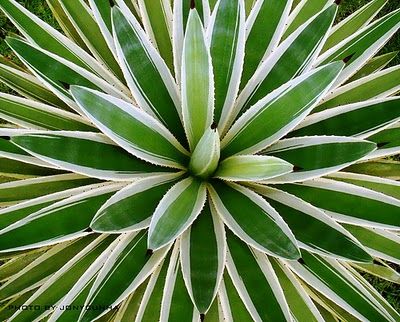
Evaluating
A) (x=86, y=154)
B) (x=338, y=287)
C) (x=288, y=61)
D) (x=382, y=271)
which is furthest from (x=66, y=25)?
(x=382, y=271)

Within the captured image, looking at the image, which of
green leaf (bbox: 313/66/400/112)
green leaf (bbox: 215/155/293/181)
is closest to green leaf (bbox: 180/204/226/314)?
green leaf (bbox: 215/155/293/181)

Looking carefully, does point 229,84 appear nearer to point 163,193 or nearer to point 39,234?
point 163,193

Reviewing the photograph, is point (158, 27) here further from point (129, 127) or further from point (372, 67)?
point (372, 67)

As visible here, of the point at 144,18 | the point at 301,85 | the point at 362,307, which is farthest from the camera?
the point at 144,18

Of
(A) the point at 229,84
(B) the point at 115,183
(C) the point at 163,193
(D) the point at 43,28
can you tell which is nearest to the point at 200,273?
(C) the point at 163,193

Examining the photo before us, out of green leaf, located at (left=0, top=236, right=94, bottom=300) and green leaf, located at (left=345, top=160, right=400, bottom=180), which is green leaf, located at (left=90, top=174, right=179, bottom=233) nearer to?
green leaf, located at (left=0, top=236, right=94, bottom=300)

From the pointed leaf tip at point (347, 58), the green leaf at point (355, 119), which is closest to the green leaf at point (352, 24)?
the pointed leaf tip at point (347, 58)
